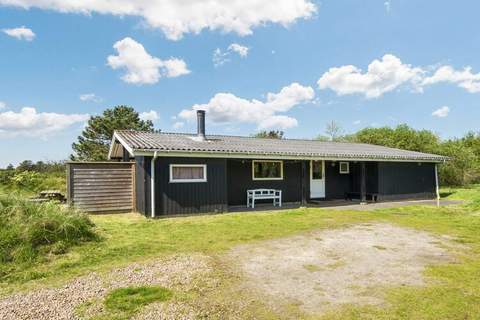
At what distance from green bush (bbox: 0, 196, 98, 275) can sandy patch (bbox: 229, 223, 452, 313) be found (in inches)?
128

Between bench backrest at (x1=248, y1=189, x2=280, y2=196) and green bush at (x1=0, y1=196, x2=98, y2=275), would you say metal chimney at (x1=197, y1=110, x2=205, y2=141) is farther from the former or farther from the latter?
green bush at (x1=0, y1=196, x2=98, y2=275)

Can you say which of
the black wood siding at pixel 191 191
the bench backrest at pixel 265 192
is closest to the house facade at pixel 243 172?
the black wood siding at pixel 191 191

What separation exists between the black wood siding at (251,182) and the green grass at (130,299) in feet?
30.7

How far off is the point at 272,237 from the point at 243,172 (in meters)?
6.42

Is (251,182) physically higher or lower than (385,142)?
lower

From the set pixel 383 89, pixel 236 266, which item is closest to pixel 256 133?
pixel 383 89

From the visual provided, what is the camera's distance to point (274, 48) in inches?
739

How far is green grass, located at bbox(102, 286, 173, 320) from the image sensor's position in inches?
125

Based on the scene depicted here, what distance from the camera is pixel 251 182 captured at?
13555mm

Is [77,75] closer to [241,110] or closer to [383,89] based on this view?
[241,110]

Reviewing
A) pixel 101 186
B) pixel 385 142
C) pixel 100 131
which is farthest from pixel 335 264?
pixel 100 131

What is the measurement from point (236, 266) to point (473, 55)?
2160 cm

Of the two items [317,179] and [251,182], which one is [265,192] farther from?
[317,179]

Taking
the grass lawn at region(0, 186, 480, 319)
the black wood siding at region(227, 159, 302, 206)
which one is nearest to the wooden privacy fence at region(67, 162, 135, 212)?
the grass lawn at region(0, 186, 480, 319)
